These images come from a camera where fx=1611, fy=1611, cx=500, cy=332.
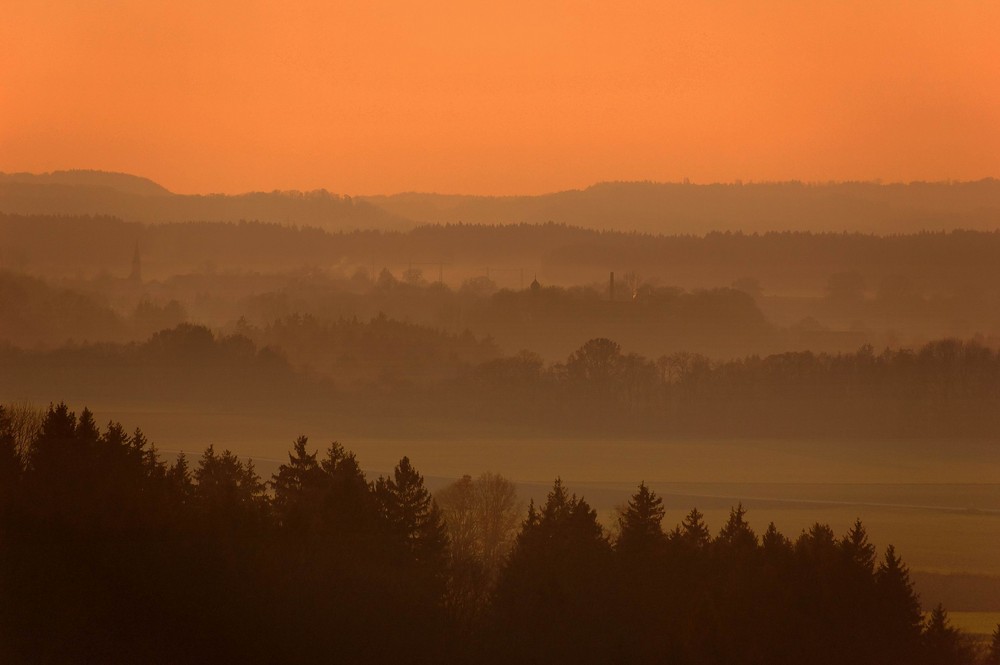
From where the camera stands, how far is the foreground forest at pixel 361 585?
24344mm

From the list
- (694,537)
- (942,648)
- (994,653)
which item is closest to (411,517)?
(694,537)

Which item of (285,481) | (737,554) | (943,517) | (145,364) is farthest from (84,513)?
(145,364)

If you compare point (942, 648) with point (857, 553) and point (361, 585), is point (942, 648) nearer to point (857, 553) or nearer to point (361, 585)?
point (857, 553)

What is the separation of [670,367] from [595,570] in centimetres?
12438

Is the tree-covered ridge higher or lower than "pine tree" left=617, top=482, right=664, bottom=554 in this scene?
higher

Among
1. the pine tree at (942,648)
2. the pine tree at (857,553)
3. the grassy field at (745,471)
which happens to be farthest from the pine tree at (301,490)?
the grassy field at (745,471)

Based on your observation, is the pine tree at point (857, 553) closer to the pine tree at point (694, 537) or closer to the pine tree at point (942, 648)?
the pine tree at point (942, 648)

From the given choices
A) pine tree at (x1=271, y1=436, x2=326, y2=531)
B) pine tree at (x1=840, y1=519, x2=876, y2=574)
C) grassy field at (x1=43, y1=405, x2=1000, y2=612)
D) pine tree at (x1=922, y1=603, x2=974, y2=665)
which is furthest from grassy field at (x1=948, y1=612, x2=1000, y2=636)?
pine tree at (x1=271, y1=436, x2=326, y2=531)

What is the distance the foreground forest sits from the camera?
79.9 ft

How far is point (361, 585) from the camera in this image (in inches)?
1105

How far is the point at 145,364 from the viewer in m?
157

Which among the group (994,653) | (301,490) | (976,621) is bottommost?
(994,653)

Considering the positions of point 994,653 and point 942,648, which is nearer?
point 942,648

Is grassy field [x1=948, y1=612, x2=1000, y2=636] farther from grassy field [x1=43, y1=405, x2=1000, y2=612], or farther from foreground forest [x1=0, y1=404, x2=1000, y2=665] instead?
foreground forest [x1=0, y1=404, x2=1000, y2=665]
